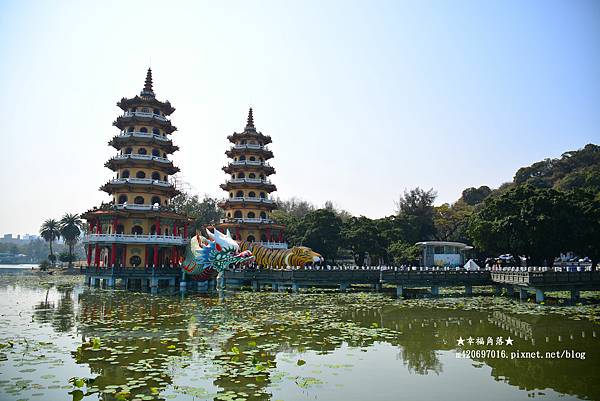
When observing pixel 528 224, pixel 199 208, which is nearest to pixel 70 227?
pixel 199 208

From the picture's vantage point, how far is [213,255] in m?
32.8

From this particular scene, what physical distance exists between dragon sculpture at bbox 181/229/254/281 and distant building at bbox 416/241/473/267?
19448 mm

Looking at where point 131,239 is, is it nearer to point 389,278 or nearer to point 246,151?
point 246,151

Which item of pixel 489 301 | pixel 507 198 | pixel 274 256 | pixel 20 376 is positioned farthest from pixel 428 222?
pixel 20 376

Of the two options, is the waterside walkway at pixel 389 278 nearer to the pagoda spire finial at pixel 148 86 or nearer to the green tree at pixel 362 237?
the green tree at pixel 362 237

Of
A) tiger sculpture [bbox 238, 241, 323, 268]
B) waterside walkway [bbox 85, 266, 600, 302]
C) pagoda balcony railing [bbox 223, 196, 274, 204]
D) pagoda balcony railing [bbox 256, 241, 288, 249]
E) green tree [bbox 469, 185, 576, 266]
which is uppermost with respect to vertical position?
pagoda balcony railing [bbox 223, 196, 274, 204]

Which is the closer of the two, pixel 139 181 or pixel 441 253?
pixel 139 181

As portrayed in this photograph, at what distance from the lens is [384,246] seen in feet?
183

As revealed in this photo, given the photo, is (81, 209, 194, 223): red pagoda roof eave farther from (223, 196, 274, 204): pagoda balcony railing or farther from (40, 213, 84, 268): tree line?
(40, 213, 84, 268): tree line

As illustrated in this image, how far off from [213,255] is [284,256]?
8.04 m

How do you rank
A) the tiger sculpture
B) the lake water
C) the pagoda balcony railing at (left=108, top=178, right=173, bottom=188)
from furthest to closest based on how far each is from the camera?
1. the pagoda balcony railing at (left=108, top=178, right=173, bottom=188)
2. the tiger sculpture
3. the lake water

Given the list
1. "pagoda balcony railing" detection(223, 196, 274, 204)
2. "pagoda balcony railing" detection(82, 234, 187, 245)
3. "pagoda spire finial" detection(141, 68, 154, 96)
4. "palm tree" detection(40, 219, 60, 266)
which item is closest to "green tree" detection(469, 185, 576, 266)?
"pagoda balcony railing" detection(223, 196, 274, 204)

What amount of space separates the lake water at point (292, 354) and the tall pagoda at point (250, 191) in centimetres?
2768

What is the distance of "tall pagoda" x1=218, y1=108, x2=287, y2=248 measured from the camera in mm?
50719
